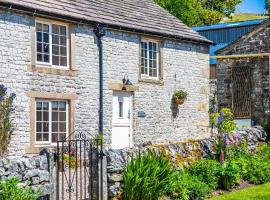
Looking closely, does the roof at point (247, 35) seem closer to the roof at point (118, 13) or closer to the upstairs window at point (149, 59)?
the roof at point (118, 13)

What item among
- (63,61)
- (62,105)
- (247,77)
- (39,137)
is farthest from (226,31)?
(39,137)

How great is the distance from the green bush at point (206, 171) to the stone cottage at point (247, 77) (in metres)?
12.2

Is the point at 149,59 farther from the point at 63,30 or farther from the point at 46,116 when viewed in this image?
the point at 46,116

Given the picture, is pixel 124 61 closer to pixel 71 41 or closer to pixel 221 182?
pixel 71 41

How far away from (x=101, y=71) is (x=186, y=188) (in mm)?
7556

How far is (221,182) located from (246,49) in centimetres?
1436

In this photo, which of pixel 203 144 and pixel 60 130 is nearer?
pixel 203 144

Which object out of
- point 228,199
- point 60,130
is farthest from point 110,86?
point 228,199

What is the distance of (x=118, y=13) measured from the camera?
20812 mm

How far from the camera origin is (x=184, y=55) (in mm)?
22703

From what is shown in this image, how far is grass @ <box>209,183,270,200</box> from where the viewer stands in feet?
41.4

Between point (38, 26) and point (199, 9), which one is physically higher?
point (199, 9)

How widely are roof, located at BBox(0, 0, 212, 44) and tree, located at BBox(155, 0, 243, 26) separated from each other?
1883 centimetres

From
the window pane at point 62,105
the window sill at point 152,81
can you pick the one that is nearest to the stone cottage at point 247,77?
the window sill at point 152,81
